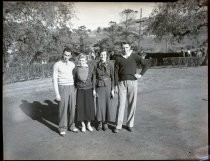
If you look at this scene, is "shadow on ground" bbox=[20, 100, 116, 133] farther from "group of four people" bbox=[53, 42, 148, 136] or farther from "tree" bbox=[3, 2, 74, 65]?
"tree" bbox=[3, 2, 74, 65]

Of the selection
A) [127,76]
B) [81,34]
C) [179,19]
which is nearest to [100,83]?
[127,76]

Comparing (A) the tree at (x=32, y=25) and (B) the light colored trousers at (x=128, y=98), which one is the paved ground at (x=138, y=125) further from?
(A) the tree at (x=32, y=25)

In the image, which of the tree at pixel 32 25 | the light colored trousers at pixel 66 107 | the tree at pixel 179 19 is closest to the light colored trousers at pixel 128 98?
the light colored trousers at pixel 66 107

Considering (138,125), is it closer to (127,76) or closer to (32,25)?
(127,76)

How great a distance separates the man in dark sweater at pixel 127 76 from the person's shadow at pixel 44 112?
0.57 m

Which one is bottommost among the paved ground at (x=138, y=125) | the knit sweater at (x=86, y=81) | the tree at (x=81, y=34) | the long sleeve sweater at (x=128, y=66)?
the paved ground at (x=138, y=125)

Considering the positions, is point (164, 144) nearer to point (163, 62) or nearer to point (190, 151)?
point (190, 151)

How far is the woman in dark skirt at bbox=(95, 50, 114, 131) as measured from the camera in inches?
108

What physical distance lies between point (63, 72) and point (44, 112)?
1.49 feet

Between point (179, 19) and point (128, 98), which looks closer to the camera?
point (128, 98)

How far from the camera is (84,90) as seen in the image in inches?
109

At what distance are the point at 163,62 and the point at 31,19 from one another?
130cm

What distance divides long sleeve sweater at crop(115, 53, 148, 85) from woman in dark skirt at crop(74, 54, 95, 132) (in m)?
0.24

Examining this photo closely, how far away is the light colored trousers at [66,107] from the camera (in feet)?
8.91
